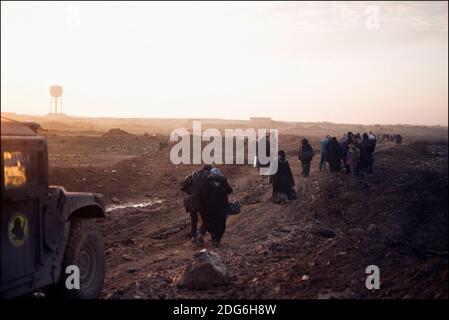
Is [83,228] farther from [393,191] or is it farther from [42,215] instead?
[393,191]

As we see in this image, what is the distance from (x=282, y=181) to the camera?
1473 cm

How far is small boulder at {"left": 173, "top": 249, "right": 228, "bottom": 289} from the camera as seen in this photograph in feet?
23.1

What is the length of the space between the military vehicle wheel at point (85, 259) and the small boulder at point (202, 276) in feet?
3.68

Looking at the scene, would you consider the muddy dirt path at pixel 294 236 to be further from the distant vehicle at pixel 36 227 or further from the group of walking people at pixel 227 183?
the distant vehicle at pixel 36 227

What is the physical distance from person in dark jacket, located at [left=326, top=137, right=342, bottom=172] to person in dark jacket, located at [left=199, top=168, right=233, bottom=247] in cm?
1072

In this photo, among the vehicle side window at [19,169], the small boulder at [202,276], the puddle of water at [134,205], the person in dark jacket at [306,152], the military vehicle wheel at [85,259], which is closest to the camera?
the vehicle side window at [19,169]

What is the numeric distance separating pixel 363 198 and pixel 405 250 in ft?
23.8

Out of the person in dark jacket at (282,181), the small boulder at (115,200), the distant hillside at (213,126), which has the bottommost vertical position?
the small boulder at (115,200)

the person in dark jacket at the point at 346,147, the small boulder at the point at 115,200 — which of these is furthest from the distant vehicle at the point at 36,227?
the person in dark jacket at the point at 346,147

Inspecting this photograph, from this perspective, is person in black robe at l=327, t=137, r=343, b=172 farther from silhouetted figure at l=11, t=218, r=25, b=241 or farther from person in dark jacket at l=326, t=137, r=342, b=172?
silhouetted figure at l=11, t=218, r=25, b=241

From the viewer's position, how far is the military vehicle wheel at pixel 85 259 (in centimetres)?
595

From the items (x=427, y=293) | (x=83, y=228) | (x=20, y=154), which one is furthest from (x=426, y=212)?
(x=20, y=154)

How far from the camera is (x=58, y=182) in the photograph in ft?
57.6

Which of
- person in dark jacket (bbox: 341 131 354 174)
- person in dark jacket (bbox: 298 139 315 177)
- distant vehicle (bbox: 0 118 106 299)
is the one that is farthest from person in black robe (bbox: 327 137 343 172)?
distant vehicle (bbox: 0 118 106 299)
